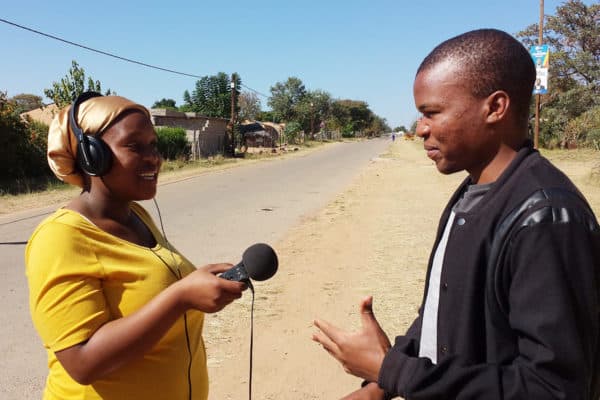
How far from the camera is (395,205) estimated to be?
1170cm

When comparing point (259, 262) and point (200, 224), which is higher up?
point (259, 262)

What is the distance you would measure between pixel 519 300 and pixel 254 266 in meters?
0.81

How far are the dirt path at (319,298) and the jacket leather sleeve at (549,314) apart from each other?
256cm

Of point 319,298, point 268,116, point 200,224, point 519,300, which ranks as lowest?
point 319,298

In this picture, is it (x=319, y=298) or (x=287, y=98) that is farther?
(x=287, y=98)

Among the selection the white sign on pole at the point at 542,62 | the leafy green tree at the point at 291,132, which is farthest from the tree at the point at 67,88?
the leafy green tree at the point at 291,132

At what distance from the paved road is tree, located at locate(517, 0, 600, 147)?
18207mm

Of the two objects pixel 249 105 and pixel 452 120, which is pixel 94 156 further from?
pixel 249 105

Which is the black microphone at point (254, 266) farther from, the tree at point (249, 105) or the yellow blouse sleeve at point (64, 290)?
the tree at point (249, 105)

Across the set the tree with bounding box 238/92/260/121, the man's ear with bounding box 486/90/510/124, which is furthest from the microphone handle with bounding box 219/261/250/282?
the tree with bounding box 238/92/260/121

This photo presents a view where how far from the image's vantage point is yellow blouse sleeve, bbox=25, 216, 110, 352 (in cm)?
143

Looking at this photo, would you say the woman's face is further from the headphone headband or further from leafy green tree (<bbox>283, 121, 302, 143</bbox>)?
leafy green tree (<bbox>283, 121, 302, 143</bbox>)

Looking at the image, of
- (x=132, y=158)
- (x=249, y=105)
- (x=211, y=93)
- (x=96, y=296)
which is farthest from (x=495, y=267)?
(x=249, y=105)

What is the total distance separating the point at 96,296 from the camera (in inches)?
58.3
